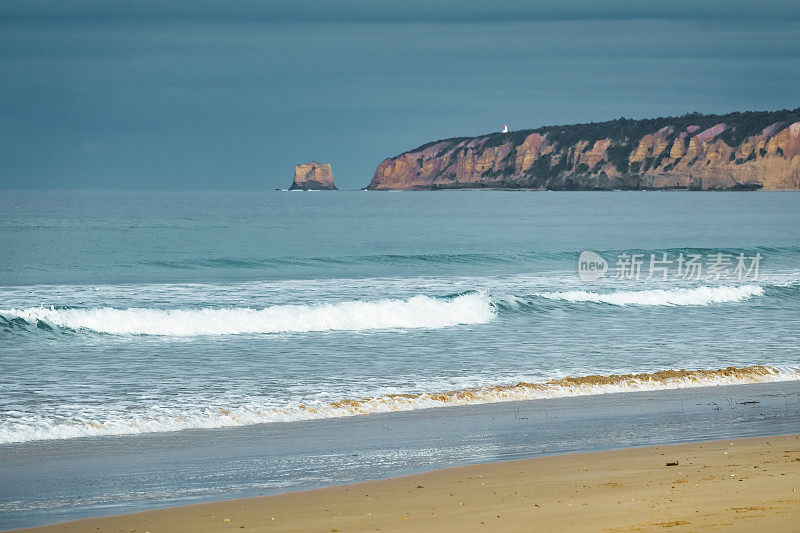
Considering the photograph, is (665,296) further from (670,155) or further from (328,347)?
(670,155)

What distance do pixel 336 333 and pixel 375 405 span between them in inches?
291

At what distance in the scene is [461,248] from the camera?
149 feet

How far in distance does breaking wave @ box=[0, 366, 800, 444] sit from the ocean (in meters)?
0.03

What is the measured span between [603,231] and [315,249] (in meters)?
25.8

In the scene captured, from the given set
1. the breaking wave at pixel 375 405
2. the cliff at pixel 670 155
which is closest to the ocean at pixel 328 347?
the breaking wave at pixel 375 405

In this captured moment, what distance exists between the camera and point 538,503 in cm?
650

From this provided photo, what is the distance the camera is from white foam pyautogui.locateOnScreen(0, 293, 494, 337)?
18719mm

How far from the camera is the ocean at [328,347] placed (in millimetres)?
9109

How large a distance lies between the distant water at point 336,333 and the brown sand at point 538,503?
3.47m

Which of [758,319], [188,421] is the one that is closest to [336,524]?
[188,421]

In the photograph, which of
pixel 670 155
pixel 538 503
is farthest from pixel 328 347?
pixel 670 155

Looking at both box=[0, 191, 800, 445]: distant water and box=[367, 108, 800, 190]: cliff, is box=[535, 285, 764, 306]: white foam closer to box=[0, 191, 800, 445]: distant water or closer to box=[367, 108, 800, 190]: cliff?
box=[0, 191, 800, 445]: distant water

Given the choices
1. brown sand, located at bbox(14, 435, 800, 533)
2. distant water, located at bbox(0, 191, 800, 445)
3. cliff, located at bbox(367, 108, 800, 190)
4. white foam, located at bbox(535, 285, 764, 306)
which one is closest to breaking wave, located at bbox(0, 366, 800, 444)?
distant water, located at bbox(0, 191, 800, 445)

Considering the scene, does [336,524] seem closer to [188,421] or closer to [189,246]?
[188,421]
